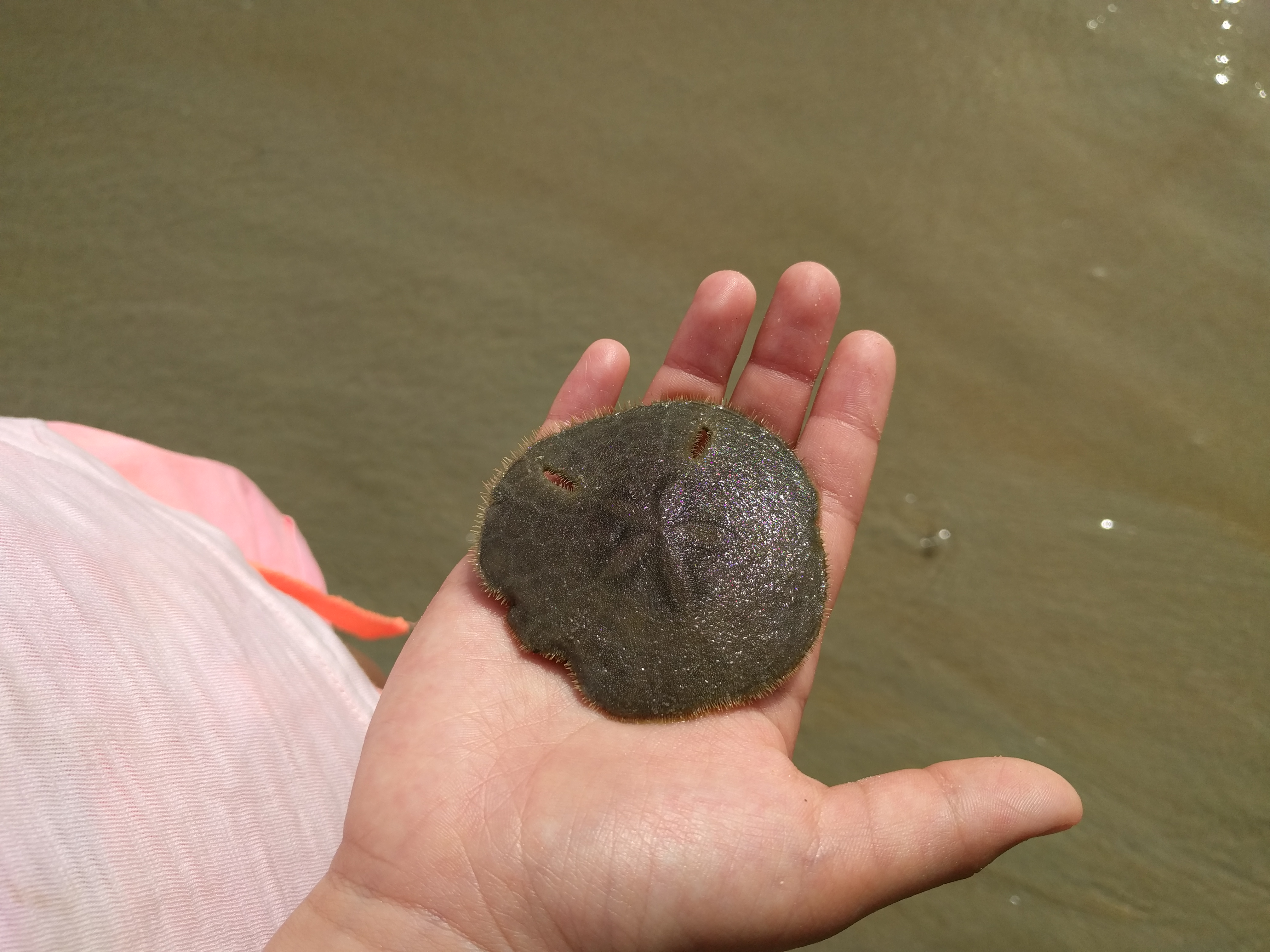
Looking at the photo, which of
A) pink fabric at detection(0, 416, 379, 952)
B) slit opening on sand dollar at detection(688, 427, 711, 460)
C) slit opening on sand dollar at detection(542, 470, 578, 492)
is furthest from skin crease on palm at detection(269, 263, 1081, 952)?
slit opening on sand dollar at detection(688, 427, 711, 460)

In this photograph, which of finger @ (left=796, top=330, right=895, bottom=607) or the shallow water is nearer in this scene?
finger @ (left=796, top=330, right=895, bottom=607)

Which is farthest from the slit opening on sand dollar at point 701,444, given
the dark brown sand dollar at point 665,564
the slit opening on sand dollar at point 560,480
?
the slit opening on sand dollar at point 560,480

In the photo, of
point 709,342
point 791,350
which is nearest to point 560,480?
point 709,342

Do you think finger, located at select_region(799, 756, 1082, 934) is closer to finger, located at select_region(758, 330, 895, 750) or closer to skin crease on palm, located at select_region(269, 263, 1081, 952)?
skin crease on palm, located at select_region(269, 263, 1081, 952)

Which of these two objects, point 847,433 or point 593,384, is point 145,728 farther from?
point 847,433

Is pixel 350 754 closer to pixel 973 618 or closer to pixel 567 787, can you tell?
pixel 567 787

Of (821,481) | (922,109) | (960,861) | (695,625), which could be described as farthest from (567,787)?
(922,109)

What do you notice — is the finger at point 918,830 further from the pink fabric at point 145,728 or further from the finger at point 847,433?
the pink fabric at point 145,728
